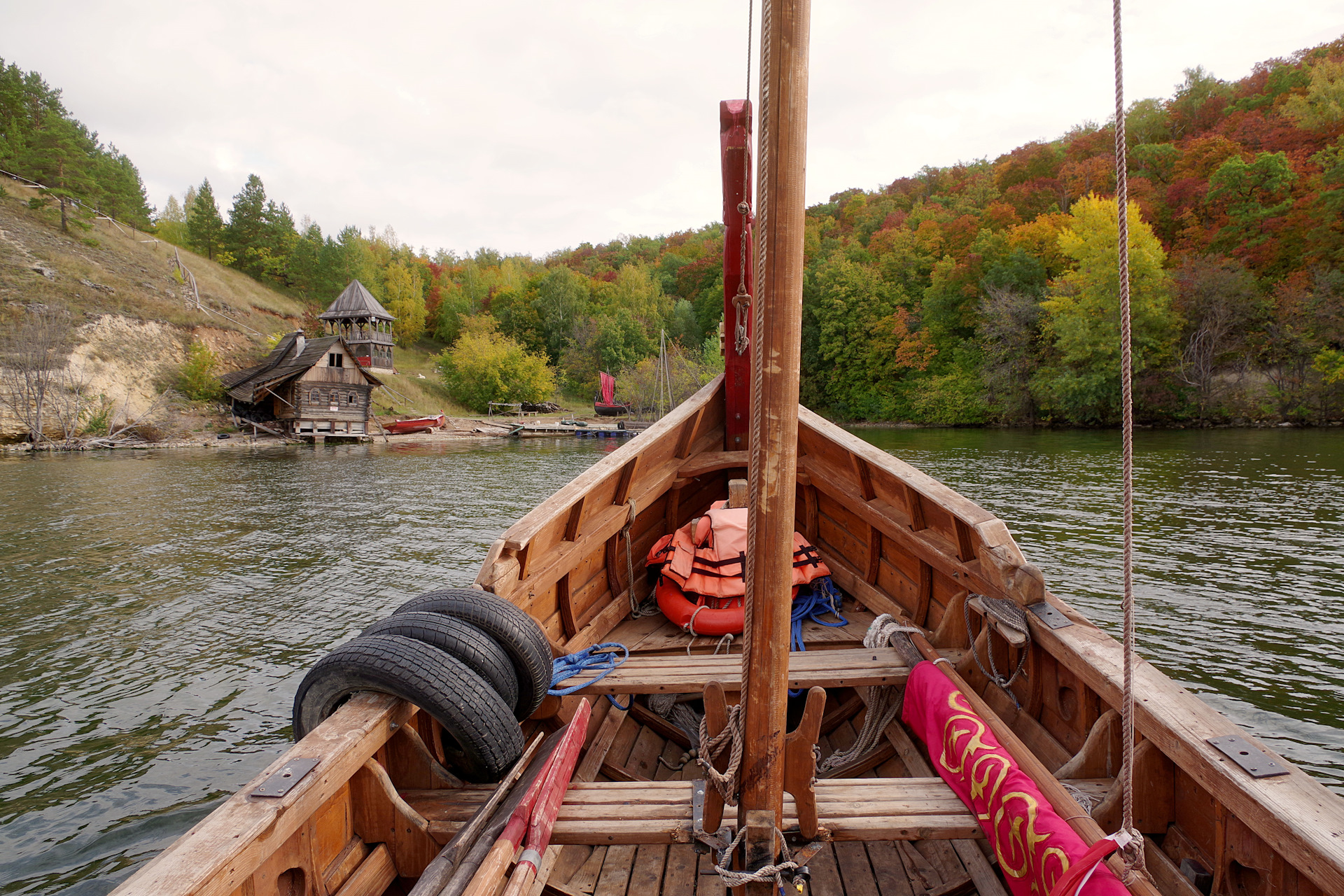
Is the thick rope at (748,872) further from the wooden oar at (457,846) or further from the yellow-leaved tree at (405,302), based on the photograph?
the yellow-leaved tree at (405,302)

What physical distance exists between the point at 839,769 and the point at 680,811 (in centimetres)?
140

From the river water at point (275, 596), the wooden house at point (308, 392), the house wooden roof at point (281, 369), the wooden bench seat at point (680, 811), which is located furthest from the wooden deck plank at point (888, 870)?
the house wooden roof at point (281, 369)

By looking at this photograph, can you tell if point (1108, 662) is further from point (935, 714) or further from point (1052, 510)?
point (1052, 510)

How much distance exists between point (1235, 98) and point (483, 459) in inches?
2000

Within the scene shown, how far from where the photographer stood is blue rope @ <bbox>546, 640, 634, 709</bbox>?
2.86 metres

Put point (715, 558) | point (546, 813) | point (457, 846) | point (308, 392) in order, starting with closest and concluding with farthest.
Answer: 1. point (457, 846)
2. point (546, 813)
3. point (715, 558)
4. point (308, 392)

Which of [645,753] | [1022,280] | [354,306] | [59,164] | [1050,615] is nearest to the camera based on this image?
[1050,615]

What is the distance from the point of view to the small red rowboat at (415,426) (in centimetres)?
4019

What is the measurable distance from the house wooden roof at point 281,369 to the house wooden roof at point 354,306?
5.68 m

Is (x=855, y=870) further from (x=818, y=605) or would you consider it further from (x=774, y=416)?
(x=818, y=605)

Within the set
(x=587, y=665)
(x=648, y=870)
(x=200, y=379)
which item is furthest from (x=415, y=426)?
(x=648, y=870)

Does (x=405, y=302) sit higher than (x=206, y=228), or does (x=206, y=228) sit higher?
(x=206, y=228)

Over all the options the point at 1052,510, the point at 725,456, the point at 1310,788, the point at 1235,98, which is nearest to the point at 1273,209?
the point at 1235,98

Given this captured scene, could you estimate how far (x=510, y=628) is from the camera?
2539mm
